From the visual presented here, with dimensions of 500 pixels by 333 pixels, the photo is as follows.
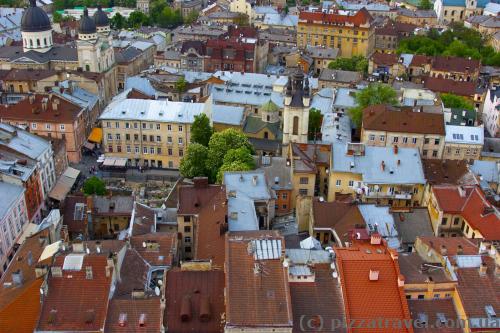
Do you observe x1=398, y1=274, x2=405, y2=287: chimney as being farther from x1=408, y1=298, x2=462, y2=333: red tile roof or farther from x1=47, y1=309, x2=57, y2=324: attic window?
x1=47, y1=309, x2=57, y2=324: attic window

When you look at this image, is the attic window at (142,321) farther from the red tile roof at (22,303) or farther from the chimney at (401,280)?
the chimney at (401,280)

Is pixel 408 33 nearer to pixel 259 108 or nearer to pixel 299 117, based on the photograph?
pixel 259 108

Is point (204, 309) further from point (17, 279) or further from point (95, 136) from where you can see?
point (95, 136)

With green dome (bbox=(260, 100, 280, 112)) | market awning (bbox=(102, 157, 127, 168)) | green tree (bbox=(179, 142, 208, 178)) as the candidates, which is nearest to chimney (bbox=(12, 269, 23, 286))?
green tree (bbox=(179, 142, 208, 178))

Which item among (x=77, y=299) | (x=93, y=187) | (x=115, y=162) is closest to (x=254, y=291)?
(x=77, y=299)

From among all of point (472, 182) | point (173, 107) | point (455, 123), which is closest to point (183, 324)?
point (472, 182)
